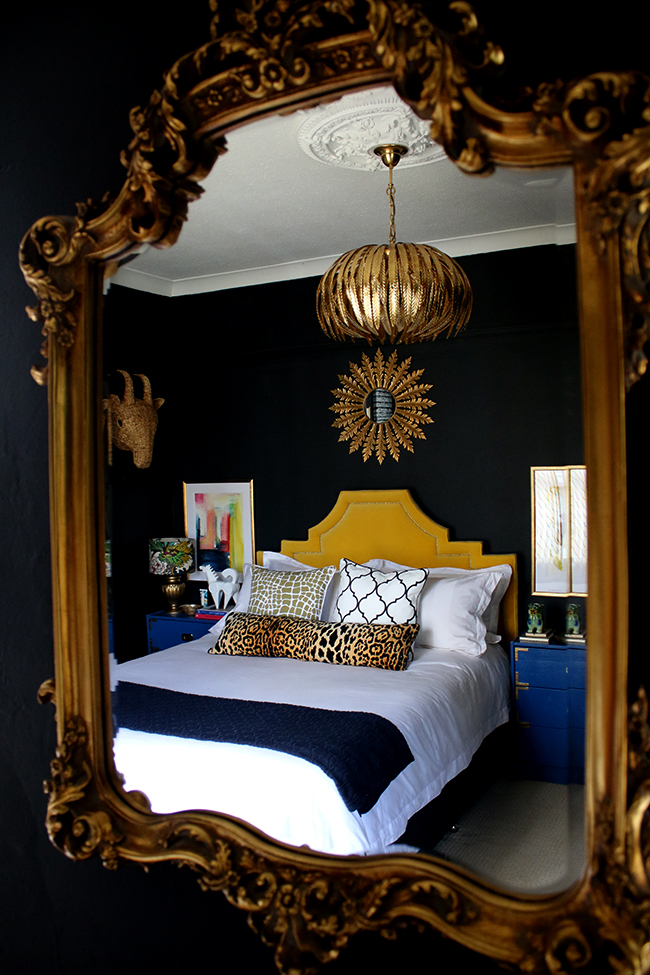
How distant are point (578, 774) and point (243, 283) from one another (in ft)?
3.45

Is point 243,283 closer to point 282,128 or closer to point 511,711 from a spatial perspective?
point 282,128

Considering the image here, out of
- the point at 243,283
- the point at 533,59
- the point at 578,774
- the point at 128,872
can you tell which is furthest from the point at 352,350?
the point at 128,872

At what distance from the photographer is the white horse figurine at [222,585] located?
4.99 feet

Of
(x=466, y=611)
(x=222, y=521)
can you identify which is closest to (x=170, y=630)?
(x=222, y=521)

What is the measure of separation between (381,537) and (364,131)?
0.76 metres

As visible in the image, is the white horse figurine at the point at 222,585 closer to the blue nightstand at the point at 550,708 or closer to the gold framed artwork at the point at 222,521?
the gold framed artwork at the point at 222,521

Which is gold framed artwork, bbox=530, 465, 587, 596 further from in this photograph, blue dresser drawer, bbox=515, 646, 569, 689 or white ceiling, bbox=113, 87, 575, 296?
white ceiling, bbox=113, 87, 575, 296

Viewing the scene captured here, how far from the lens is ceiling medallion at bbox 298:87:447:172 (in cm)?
127

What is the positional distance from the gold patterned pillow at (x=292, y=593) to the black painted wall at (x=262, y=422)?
89 mm

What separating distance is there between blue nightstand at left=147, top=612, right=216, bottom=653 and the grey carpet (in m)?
0.61

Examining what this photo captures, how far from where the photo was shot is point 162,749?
144 cm

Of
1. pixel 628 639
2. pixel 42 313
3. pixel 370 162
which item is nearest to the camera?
pixel 628 639

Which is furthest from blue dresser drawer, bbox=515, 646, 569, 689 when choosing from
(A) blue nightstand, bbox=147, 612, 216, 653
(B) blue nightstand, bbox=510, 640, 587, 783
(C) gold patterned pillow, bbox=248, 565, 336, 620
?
(A) blue nightstand, bbox=147, 612, 216, 653

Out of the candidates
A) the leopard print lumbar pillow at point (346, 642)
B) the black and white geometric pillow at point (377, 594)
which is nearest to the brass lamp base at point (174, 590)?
the leopard print lumbar pillow at point (346, 642)
